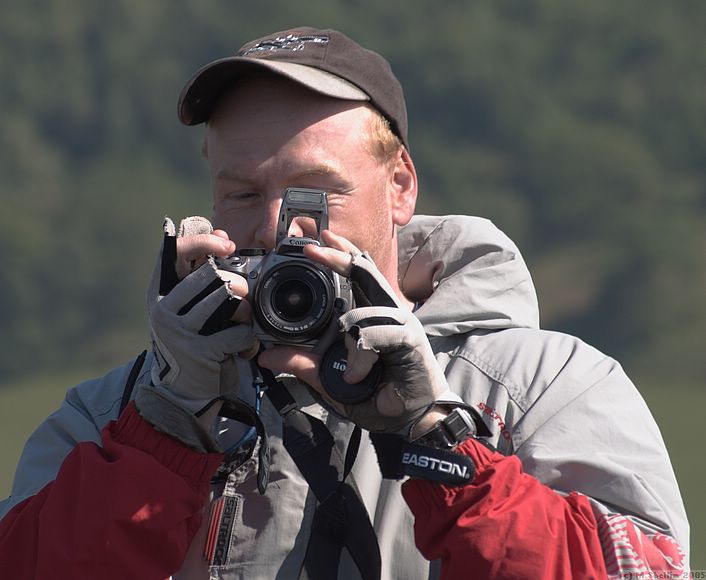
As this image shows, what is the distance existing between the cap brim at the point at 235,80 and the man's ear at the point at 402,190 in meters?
0.20

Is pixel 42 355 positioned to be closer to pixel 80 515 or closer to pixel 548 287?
pixel 548 287

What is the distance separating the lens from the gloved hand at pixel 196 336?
2.28 metres

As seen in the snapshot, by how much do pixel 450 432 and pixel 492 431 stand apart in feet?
0.80

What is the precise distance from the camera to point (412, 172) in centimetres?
306

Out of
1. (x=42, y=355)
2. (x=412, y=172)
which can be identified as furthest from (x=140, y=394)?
(x=42, y=355)

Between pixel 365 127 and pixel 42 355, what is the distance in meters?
17.1

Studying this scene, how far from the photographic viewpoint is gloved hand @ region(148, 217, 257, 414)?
228cm

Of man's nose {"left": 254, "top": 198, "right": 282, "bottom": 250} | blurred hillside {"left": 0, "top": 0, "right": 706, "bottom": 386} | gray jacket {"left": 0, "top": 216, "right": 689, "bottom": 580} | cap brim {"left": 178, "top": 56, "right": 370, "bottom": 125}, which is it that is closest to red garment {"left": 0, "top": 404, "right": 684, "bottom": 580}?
gray jacket {"left": 0, "top": 216, "right": 689, "bottom": 580}

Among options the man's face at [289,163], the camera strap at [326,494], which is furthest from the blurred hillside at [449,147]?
the camera strap at [326,494]

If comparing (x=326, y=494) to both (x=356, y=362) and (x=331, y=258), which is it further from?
(x=331, y=258)

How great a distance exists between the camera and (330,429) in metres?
2.55

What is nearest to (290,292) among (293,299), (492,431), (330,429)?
(293,299)

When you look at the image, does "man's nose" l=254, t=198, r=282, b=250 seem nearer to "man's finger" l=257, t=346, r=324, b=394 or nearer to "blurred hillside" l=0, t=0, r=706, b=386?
"man's finger" l=257, t=346, r=324, b=394

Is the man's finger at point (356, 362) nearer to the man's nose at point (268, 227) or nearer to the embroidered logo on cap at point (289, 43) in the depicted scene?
the man's nose at point (268, 227)
